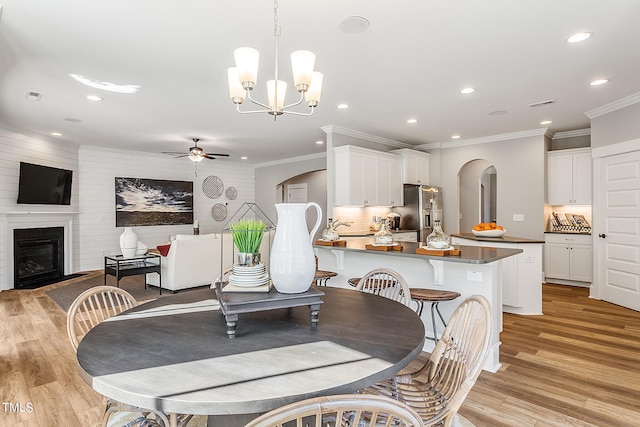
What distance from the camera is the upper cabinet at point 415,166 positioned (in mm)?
6539

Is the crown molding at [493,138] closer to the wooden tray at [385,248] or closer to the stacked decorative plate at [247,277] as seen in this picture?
the wooden tray at [385,248]

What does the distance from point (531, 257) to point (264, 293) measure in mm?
3855

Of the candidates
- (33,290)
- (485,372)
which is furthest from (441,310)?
(33,290)

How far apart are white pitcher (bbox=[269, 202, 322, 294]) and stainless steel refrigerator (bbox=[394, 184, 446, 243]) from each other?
538 cm

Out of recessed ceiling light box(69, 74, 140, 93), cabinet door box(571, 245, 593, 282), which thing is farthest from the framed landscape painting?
cabinet door box(571, 245, 593, 282)

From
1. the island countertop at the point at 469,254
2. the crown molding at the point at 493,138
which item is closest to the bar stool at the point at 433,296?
the island countertop at the point at 469,254

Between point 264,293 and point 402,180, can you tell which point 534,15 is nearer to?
point 264,293

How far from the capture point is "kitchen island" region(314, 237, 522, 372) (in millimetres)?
2844

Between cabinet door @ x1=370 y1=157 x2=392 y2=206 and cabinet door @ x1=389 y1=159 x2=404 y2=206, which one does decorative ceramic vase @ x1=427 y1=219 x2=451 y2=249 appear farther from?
cabinet door @ x1=389 y1=159 x2=404 y2=206

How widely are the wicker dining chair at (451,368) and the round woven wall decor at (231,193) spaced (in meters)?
8.69

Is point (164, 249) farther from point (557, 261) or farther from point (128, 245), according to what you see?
point (557, 261)

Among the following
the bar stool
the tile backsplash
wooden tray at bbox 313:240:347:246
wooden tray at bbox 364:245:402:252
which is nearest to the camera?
the bar stool

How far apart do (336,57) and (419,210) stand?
13.2 ft

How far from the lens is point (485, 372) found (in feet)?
9.05
